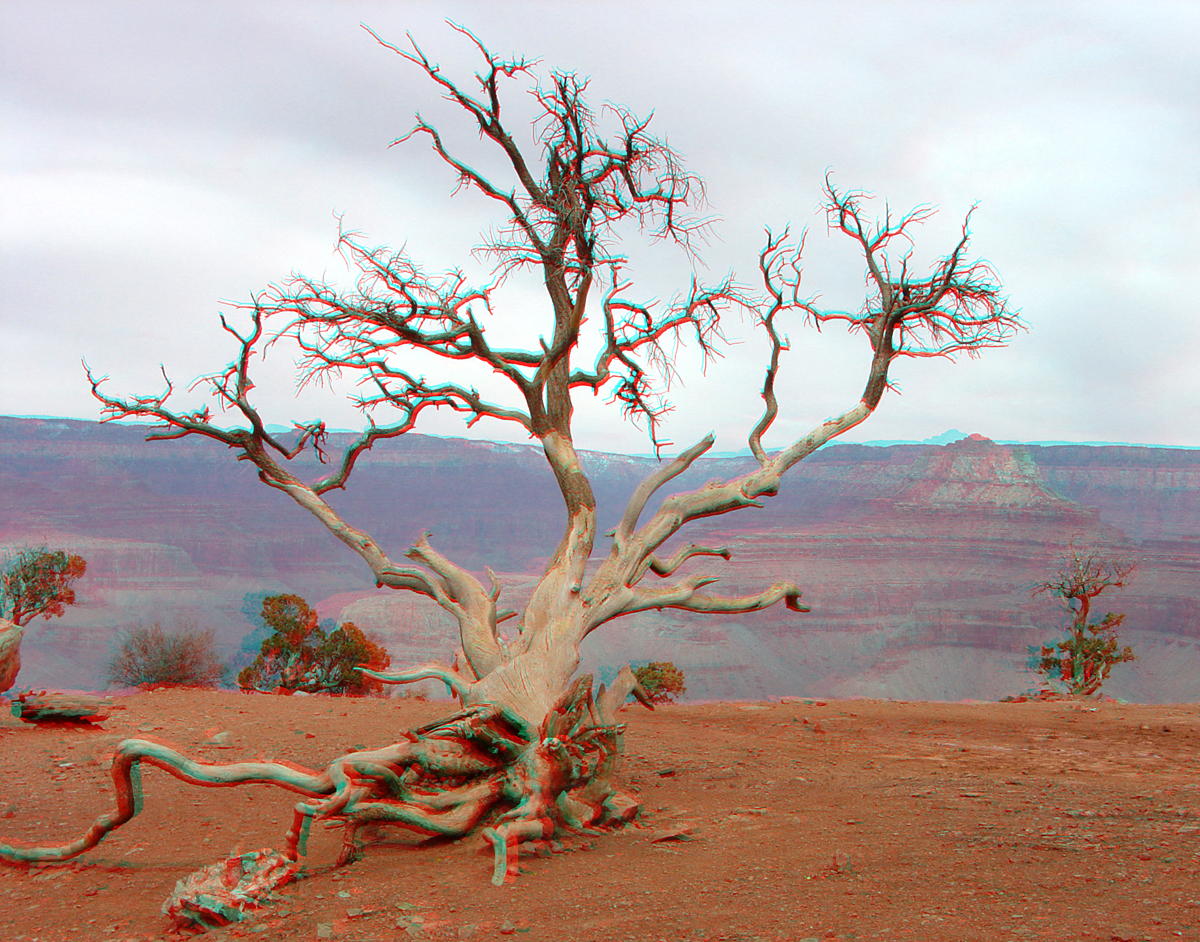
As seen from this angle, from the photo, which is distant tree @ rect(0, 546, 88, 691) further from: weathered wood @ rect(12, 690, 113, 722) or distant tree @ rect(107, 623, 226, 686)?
weathered wood @ rect(12, 690, 113, 722)

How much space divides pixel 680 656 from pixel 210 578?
46.8 m

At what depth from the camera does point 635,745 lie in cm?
872

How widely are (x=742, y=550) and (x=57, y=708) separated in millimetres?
81935

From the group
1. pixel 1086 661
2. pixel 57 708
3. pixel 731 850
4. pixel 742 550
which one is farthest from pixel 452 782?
pixel 742 550

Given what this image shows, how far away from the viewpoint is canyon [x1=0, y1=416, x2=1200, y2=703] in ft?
226

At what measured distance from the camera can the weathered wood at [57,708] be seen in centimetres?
898

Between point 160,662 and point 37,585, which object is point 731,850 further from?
point 37,585

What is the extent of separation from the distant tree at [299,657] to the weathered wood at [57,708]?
9.38 meters

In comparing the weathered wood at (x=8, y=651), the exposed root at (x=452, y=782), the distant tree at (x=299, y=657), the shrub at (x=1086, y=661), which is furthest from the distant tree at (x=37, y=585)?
the shrub at (x=1086, y=661)

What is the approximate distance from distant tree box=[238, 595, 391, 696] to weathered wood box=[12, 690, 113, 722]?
9375 mm

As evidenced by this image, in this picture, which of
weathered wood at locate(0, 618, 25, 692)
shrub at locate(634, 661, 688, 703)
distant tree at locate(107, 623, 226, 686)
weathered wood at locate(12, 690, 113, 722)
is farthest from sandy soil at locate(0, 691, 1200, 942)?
distant tree at locate(107, 623, 226, 686)

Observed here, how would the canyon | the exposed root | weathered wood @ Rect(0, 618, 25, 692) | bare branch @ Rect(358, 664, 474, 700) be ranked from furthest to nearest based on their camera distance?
1. the canyon
2. weathered wood @ Rect(0, 618, 25, 692)
3. bare branch @ Rect(358, 664, 474, 700)
4. the exposed root

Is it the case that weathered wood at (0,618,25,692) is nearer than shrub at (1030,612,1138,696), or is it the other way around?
weathered wood at (0,618,25,692)

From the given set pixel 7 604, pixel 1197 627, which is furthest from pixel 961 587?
pixel 7 604
